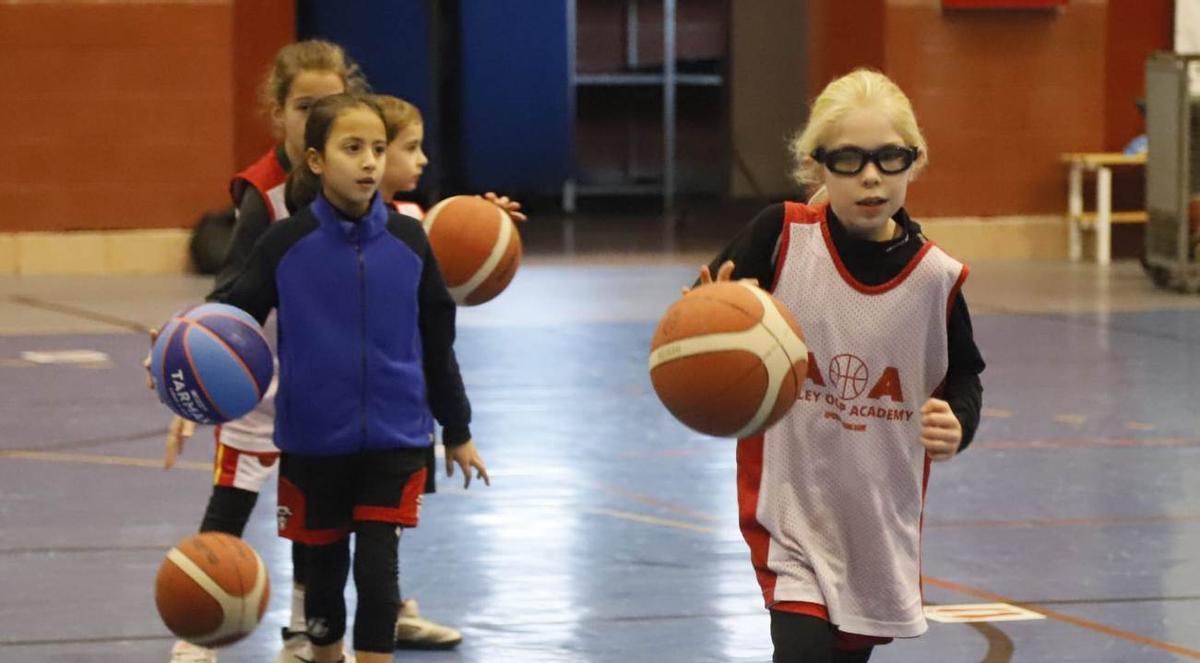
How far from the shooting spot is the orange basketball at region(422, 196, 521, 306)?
5137 millimetres

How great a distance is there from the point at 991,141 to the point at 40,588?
11468 mm

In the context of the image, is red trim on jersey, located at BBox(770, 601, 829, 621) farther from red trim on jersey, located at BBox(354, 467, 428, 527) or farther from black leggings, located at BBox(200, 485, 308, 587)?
black leggings, located at BBox(200, 485, 308, 587)

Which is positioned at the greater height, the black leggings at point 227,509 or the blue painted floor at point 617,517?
the black leggings at point 227,509

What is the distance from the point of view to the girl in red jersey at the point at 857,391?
3795 millimetres

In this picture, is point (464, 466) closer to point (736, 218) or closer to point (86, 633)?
point (86, 633)

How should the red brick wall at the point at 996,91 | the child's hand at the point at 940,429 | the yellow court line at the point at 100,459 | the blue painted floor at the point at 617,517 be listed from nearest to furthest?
the child's hand at the point at 940,429
the blue painted floor at the point at 617,517
the yellow court line at the point at 100,459
the red brick wall at the point at 996,91

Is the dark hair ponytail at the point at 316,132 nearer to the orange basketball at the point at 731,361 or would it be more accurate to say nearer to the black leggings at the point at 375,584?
the black leggings at the point at 375,584

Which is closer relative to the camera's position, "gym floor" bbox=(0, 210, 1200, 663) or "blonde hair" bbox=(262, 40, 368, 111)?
"blonde hair" bbox=(262, 40, 368, 111)

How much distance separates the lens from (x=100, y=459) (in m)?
7.86

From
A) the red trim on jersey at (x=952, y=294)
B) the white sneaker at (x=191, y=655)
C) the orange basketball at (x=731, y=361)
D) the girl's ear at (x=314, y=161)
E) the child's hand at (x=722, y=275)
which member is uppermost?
the girl's ear at (x=314, y=161)

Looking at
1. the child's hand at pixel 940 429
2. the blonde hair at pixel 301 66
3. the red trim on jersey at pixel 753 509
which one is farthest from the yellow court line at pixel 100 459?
the child's hand at pixel 940 429

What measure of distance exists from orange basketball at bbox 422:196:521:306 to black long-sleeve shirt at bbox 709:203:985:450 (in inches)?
51.0

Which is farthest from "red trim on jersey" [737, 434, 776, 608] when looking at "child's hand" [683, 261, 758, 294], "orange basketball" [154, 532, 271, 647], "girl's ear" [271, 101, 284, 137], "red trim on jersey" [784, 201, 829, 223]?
"girl's ear" [271, 101, 284, 137]

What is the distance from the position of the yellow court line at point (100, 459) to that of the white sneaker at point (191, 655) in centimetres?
281
